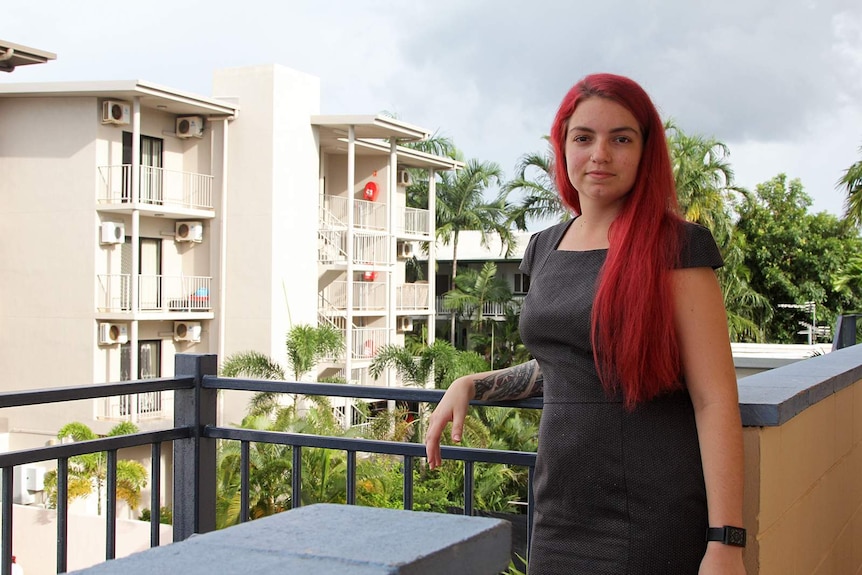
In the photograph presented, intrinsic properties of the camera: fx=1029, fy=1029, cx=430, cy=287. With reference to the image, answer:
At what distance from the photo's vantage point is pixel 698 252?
1849mm

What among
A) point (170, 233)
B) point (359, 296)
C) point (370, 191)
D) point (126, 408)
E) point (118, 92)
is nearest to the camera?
point (118, 92)

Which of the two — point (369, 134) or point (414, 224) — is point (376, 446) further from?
point (414, 224)

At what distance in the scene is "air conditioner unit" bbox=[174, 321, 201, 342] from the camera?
77.2ft

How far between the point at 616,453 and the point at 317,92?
79.6 feet

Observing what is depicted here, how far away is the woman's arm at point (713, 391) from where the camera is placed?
1820mm

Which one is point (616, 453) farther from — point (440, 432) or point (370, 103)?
point (370, 103)

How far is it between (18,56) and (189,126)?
976cm

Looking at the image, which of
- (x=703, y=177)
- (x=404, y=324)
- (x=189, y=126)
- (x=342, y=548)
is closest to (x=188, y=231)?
(x=189, y=126)

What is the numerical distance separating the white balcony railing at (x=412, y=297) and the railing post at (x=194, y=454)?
2522 cm

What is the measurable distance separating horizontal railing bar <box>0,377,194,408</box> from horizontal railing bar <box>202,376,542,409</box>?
0.43 feet

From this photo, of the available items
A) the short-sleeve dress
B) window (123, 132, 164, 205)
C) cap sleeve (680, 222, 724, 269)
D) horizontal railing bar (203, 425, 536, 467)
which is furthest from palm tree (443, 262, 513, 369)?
cap sleeve (680, 222, 724, 269)

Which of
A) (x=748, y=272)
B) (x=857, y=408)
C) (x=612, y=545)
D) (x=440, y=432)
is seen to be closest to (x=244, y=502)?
(x=440, y=432)

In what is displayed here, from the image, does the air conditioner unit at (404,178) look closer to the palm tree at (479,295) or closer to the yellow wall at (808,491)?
the palm tree at (479,295)

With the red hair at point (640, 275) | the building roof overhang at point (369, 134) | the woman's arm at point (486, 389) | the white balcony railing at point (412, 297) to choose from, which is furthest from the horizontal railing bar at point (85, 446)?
the white balcony railing at point (412, 297)
